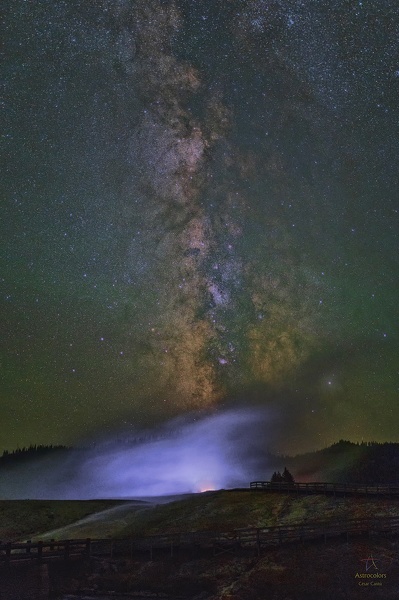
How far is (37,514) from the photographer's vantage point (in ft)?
206

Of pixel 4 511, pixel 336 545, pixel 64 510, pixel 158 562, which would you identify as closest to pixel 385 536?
pixel 336 545

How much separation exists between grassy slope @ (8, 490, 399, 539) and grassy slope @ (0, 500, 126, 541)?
0.81 feet

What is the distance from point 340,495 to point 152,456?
156 metres

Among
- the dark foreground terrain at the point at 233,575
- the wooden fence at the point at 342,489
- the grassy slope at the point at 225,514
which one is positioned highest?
the wooden fence at the point at 342,489

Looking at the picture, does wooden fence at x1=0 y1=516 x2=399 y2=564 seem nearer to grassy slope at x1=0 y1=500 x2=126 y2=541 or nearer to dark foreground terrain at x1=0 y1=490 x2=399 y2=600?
dark foreground terrain at x1=0 y1=490 x2=399 y2=600

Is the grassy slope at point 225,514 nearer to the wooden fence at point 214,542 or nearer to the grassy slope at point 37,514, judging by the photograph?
the grassy slope at point 37,514

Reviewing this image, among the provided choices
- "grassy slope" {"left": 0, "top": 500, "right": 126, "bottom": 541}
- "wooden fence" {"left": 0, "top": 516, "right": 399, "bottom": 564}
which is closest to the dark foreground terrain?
"wooden fence" {"left": 0, "top": 516, "right": 399, "bottom": 564}

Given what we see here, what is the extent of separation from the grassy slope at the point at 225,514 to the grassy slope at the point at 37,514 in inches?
9.7

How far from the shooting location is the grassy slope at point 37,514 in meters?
57.3

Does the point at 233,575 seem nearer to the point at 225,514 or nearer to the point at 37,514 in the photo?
the point at 225,514

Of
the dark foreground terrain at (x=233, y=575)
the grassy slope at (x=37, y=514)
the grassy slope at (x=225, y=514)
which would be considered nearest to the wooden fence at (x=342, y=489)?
the grassy slope at (x=225, y=514)

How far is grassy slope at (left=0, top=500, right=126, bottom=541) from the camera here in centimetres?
5726

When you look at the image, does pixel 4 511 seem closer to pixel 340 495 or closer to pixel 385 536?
pixel 340 495

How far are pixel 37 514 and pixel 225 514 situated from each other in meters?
28.1
